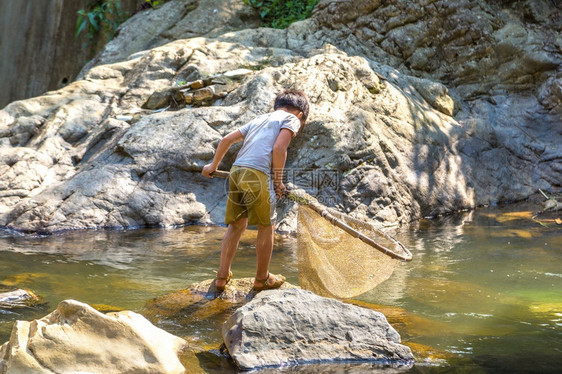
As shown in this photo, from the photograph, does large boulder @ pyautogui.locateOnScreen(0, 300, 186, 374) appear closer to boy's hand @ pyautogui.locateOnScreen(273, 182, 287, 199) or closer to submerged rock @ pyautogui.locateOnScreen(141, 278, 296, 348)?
submerged rock @ pyautogui.locateOnScreen(141, 278, 296, 348)

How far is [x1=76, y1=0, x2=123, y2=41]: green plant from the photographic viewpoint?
15.8 meters

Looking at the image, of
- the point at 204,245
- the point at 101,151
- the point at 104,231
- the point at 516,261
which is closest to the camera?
the point at 516,261

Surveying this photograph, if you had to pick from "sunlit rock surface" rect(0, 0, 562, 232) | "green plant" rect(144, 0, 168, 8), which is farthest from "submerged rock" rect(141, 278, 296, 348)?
"green plant" rect(144, 0, 168, 8)

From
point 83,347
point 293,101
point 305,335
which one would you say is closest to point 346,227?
point 293,101

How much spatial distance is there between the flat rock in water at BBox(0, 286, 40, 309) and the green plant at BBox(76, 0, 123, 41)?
1178 centimetres

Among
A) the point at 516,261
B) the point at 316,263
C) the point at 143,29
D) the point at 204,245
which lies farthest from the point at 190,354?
the point at 143,29

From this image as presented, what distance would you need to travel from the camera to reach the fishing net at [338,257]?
5125 millimetres

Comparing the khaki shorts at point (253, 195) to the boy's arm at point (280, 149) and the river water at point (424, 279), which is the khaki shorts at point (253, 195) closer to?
the boy's arm at point (280, 149)

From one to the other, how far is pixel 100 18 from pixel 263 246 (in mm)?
12639

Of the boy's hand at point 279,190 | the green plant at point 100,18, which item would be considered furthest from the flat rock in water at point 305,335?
the green plant at point 100,18

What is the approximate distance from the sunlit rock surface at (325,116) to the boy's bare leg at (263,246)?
3.39m

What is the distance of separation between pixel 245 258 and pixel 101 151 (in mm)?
3871

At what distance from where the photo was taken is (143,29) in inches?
549

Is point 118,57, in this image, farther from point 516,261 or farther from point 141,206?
point 516,261
